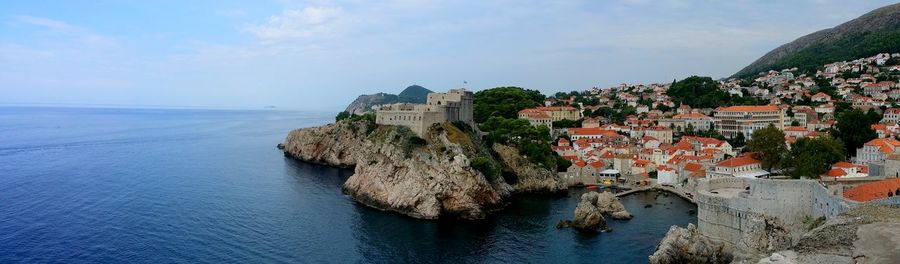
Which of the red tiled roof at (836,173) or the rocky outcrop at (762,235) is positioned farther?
the red tiled roof at (836,173)

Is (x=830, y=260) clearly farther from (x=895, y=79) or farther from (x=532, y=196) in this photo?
(x=895, y=79)

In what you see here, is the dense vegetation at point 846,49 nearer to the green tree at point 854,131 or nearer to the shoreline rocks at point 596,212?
the green tree at point 854,131

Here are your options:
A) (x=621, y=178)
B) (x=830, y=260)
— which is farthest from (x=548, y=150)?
(x=830, y=260)

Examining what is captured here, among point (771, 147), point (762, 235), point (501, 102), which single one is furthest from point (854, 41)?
point (762, 235)

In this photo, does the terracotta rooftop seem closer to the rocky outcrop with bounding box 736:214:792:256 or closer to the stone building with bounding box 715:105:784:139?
the stone building with bounding box 715:105:784:139

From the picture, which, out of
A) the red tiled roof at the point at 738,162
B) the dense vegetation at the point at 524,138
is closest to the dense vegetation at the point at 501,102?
the dense vegetation at the point at 524,138

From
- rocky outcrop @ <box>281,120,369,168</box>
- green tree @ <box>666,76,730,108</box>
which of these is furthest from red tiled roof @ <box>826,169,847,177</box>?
green tree @ <box>666,76,730,108</box>
